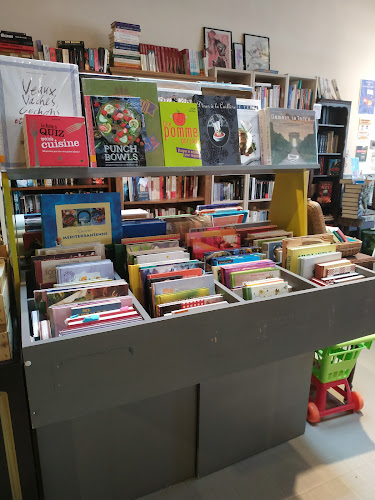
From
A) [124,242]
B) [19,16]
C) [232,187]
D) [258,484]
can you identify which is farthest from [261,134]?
[19,16]

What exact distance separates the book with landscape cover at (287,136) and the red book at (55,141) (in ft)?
2.49

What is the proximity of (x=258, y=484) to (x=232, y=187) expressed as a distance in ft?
10.5

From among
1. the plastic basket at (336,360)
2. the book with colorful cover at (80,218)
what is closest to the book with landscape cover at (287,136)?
the book with colorful cover at (80,218)

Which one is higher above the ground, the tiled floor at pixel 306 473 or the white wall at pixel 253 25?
the white wall at pixel 253 25

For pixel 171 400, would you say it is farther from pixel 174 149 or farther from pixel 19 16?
pixel 19 16

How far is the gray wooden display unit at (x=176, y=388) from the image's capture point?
960 mm

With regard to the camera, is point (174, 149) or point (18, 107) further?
point (174, 149)

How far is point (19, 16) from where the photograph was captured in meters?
3.37

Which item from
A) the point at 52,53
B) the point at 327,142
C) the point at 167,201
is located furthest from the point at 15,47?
the point at 327,142

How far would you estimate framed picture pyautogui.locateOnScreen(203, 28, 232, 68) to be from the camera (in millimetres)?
4066

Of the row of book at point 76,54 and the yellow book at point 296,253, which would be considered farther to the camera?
the row of book at point 76,54

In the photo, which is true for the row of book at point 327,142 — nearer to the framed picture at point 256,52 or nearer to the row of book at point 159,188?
the framed picture at point 256,52

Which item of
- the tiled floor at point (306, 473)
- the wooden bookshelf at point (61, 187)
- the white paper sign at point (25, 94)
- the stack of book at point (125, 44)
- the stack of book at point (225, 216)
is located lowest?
the tiled floor at point (306, 473)

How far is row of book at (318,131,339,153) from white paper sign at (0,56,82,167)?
4206 millimetres
